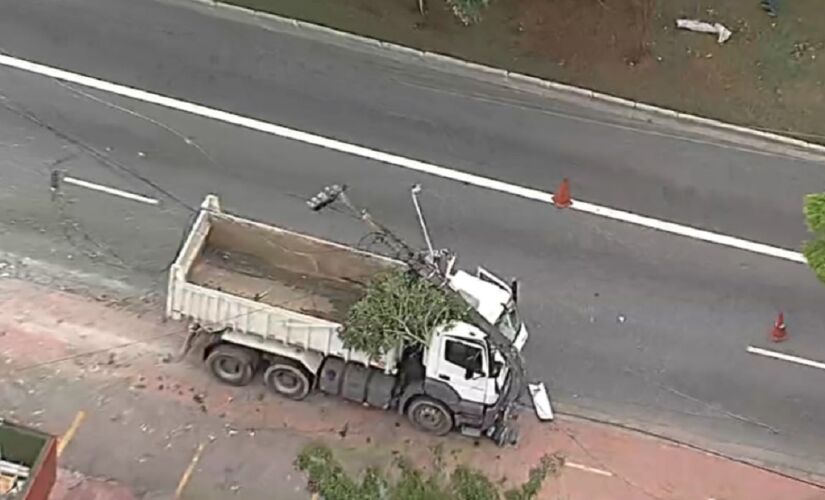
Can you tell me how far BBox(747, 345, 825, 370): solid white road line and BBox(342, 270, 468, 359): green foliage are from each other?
583cm

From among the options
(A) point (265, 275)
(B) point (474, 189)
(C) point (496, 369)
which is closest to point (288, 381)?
(A) point (265, 275)

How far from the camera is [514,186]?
3023 cm

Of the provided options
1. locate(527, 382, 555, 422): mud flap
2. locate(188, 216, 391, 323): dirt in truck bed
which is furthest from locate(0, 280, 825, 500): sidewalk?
locate(188, 216, 391, 323): dirt in truck bed

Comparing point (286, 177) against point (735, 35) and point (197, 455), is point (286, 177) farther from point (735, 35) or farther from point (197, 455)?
point (735, 35)

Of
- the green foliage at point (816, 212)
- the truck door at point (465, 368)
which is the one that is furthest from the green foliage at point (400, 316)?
the green foliage at point (816, 212)

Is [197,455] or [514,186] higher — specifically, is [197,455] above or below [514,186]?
below

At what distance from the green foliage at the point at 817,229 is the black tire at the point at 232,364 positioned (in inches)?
338

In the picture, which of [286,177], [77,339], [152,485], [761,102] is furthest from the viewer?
[761,102]

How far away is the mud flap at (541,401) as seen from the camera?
87.4 feet

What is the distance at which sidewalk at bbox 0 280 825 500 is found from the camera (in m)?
25.3

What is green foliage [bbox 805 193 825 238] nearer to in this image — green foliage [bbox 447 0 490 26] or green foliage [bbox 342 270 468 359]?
green foliage [bbox 342 270 468 359]

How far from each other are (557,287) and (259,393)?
553 centimetres

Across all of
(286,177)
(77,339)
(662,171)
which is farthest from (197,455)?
(662,171)

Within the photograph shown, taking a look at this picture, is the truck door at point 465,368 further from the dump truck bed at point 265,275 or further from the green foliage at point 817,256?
the green foliage at point 817,256
